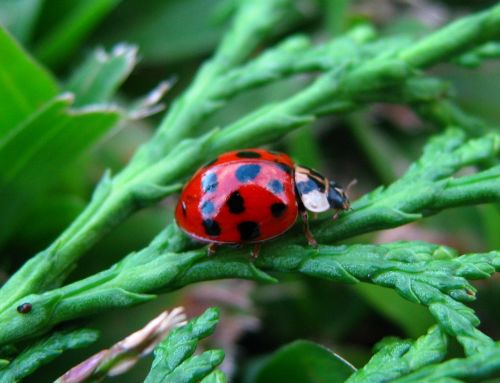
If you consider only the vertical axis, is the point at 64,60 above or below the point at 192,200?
above

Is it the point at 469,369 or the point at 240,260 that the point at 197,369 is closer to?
the point at 240,260

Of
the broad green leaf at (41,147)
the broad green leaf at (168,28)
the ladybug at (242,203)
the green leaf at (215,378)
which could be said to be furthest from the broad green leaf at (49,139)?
the broad green leaf at (168,28)

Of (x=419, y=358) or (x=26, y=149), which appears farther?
(x=26, y=149)

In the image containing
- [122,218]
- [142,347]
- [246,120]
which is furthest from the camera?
[246,120]

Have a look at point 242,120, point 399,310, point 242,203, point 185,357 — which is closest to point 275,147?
point 242,120

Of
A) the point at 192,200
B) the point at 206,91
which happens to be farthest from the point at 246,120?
the point at 192,200

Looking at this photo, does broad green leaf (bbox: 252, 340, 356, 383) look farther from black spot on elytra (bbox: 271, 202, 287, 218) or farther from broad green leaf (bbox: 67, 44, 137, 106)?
broad green leaf (bbox: 67, 44, 137, 106)

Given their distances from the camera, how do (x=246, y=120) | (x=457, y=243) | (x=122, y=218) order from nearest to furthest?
(x=122, y=218) < (x=246, y=120) < (x=457, y=243)

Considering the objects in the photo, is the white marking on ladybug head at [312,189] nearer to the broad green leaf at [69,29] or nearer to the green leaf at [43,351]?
the green leaf at [43,351]

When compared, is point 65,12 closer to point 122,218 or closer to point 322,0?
point 322,0
